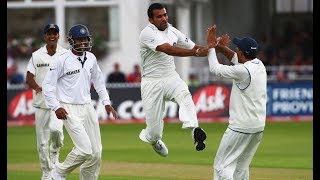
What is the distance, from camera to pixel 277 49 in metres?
32.6

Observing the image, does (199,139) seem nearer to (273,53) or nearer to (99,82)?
(99,82)

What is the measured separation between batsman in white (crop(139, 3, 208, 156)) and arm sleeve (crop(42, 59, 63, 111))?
148cm

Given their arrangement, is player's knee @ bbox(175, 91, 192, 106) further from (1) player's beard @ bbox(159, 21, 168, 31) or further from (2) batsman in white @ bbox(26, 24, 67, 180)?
(2) batsman in white @ bbox(26, 24, 67, 180)

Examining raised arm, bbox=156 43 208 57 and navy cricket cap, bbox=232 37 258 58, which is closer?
navy cricket cap, bbox=232 37 258 58

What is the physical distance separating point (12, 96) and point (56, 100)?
13.4 meters

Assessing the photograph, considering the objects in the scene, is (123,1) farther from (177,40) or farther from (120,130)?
(177,40)

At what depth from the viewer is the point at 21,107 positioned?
25.0 m

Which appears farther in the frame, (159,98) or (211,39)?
(159,98)

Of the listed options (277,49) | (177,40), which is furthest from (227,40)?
(277,49)

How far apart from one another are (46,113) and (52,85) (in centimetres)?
254

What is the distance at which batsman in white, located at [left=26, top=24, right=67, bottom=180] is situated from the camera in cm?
1404

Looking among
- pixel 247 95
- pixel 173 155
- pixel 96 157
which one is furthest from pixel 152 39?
pixel 173 155

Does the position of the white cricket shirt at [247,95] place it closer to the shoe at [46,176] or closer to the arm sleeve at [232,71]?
the arm sleeve at [232,71]

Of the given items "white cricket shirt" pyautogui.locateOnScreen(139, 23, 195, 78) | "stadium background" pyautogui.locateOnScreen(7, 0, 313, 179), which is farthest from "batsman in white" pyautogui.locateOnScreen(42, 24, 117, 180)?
"stadium background" pyautogui.locateOnScreen(7, 0, 313, 179)
